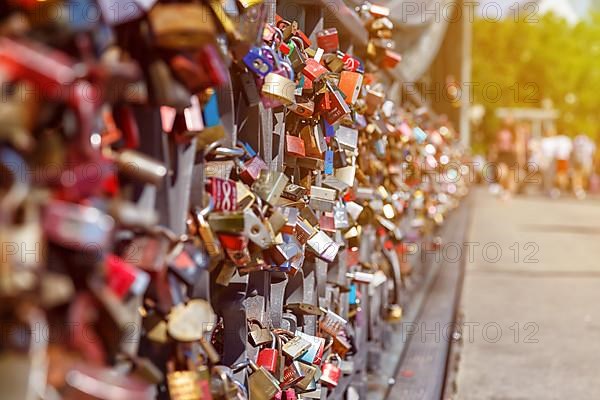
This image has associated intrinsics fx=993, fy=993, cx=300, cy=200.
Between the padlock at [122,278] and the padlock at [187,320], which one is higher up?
the padlock at [122,278]

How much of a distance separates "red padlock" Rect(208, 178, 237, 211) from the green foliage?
43.7 metres

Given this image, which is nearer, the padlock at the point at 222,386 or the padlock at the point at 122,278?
the padlock at the point at 122,278

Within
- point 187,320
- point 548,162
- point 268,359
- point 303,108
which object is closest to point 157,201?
point 187,320

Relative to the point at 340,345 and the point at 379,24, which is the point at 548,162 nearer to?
the point at 379,24

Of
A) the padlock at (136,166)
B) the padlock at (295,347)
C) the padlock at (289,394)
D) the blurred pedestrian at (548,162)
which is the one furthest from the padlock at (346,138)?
the blurred pedestrian at (548,162)

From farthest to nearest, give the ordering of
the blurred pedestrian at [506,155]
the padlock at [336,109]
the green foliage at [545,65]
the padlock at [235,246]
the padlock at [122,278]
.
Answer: the green foliage at [545,65] < the blurred pedestrian at [506,155] < the padlock at [336,109] < the padlock at [235,246] < the padlock at [122,278]

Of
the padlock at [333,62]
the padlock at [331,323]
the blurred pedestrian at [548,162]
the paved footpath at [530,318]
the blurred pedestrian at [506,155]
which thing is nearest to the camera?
the padlock at [333,62]

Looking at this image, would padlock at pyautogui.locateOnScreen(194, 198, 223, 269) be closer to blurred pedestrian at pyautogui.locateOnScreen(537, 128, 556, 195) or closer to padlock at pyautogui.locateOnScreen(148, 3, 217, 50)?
padlock at pyautogui.locateOnScreen(148, 3, 217, 50)

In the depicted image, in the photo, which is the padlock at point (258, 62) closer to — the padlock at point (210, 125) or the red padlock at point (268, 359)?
the padlock at point (210, 125)

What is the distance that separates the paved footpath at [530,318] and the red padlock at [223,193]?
2.45 metres

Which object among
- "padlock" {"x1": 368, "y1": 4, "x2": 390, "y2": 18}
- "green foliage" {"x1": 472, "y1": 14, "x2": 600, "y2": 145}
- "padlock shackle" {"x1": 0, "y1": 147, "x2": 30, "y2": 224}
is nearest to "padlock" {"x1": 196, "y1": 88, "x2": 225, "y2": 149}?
"padlock shackle" {"x1": 0, "y1": 147, "x2": 30, "y2": 224}

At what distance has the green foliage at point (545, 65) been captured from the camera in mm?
47719

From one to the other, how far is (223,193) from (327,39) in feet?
3.49

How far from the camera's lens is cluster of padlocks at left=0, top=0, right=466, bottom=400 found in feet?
3.06
